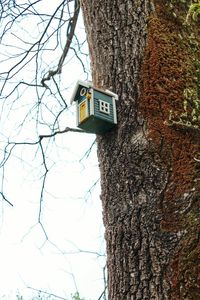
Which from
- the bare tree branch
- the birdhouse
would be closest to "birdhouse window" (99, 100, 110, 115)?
the birdhouse

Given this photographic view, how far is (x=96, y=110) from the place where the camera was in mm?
1151

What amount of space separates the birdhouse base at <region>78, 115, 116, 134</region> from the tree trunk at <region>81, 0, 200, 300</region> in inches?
0.9

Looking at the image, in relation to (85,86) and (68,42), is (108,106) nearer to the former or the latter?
(85,86)

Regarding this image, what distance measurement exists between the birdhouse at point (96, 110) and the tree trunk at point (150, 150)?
25mm

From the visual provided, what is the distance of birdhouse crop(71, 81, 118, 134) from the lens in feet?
3.73

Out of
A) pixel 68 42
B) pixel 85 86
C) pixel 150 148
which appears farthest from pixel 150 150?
pixel 68 42

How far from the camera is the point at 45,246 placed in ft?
8.32

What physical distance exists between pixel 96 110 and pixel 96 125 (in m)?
0.05

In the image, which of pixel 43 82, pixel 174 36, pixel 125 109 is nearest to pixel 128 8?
pixel 174 36

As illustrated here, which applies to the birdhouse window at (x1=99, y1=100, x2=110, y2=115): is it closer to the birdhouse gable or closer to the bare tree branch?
the birdhouse gable

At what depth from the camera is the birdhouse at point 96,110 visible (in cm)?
114

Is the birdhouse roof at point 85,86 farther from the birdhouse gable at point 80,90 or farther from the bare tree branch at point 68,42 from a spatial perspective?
the bare tree branch at point 68,42

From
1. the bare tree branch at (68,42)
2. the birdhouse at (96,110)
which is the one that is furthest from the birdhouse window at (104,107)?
the bare tree branch at (68,42)

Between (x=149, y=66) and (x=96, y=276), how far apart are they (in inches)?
60.8
